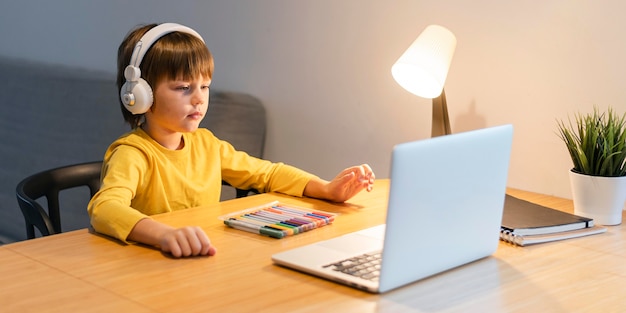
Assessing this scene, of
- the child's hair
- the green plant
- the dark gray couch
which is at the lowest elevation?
the dark gray couch

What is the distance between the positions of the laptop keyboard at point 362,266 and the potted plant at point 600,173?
0.52m

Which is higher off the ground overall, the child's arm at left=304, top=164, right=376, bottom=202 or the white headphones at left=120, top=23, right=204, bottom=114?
the white headphones at left=120, top=23, right=204, bottom=114

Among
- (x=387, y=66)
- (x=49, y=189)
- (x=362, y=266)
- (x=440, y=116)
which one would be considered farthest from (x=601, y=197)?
(x=49, y=189)

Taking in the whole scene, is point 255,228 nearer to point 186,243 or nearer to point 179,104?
point 186,243

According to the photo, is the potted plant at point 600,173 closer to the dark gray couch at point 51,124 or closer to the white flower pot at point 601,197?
the white flower pot at point 601,197

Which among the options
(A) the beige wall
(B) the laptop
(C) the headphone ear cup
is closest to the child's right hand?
(B) the laptop

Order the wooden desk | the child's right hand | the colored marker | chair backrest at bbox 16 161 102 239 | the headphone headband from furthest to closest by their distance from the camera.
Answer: the headphone headband, chair backrest at bbox 16 161 102 239, the colored marker, the child's right hand, the wooden desk

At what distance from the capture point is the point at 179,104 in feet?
5.32

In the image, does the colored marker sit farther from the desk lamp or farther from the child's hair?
the desk lamp

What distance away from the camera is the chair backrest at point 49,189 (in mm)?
1500

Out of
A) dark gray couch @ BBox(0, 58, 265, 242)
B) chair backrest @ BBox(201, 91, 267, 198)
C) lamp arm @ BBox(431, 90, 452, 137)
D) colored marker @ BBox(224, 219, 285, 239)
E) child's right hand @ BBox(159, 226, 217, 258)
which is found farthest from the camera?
dark gray couch @ BBox(0, 58, 265, 242)

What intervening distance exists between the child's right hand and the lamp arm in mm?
681

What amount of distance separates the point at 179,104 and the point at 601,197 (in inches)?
32.9

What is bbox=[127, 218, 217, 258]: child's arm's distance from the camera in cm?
125
